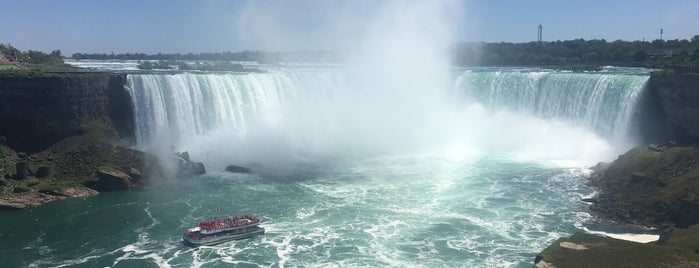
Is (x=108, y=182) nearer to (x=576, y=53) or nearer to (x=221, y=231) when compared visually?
(x=221, y=231)

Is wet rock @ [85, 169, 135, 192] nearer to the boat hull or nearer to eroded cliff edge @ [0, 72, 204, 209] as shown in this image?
eroded cliff edge @ [0, 72, 204, 209]

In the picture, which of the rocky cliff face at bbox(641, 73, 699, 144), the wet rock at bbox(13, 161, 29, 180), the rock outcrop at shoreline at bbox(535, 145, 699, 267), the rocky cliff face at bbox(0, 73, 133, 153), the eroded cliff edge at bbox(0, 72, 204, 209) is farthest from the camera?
the rocky cliff face at bbox(0, 73, 133, 153)

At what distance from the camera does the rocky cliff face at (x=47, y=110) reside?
34.0 meters

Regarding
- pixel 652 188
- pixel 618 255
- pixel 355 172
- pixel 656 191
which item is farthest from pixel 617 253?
pixel 355 172

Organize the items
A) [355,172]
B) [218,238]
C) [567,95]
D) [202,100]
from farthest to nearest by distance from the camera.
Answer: [567,95] < [202,100] < [355,172] < [218,238]

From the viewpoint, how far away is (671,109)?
115 ft

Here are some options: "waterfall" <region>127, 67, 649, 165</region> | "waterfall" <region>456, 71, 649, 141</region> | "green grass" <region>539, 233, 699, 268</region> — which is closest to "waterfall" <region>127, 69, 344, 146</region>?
"waterfall" <region>127, 67, 649, 165</region>

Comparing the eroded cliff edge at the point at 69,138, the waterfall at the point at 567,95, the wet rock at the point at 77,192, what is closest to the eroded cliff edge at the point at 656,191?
the waterfall at the point at 567,95

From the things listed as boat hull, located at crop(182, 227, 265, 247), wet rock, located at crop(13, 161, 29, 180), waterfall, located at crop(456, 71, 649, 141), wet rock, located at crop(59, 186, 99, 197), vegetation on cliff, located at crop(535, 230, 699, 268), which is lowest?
boat hull, located at crop(182, 227, 265, 247)

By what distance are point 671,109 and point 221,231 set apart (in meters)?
25.9

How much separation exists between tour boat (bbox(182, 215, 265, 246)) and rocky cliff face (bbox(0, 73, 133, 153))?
587 inches

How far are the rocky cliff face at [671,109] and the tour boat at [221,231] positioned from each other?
2211cm

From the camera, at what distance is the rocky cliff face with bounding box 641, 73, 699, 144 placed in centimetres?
3291

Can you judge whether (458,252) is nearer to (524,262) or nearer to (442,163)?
(524,262)
